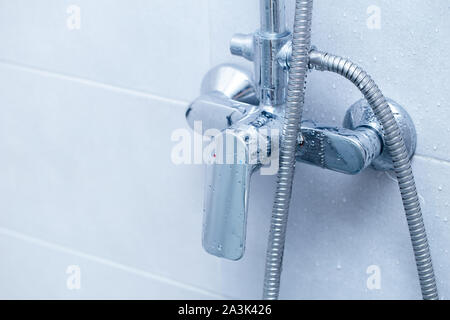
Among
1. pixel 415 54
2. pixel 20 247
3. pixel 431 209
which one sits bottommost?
pixel 20 247

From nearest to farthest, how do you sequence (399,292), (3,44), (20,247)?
(399,292) → (3,44) → (20,247)

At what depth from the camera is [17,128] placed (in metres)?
0.74

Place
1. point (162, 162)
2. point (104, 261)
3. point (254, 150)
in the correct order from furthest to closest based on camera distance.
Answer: point (104, 261) → point (162, 162) → point (254, 150)

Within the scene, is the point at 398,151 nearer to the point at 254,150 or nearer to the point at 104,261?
the point at 254,150

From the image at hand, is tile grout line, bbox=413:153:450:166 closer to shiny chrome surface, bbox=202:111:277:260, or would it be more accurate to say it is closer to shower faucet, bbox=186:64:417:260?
shower faucet, bbox=186:64:417:260

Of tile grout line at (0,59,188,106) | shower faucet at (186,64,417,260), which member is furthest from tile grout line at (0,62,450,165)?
shower faucet at (186,64,417,260)

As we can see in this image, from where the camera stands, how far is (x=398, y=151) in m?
0.49

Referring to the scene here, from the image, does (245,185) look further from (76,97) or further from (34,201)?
(34,201)

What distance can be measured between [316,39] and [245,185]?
0.14 m

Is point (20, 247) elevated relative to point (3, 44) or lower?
lower

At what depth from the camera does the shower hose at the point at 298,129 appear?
47 centimetres

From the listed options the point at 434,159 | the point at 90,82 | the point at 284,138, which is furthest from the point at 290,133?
the point at 90,82
